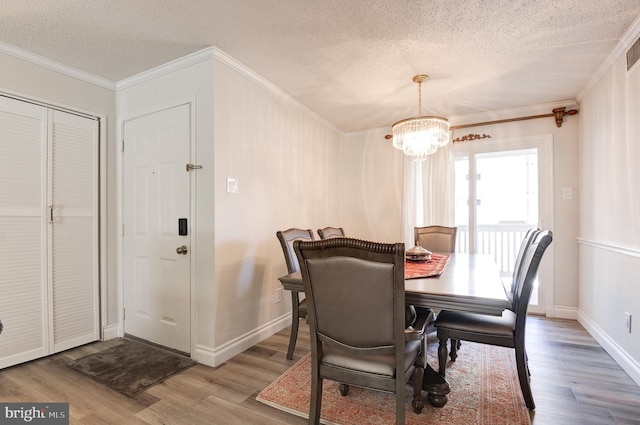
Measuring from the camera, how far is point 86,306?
8.89 ft

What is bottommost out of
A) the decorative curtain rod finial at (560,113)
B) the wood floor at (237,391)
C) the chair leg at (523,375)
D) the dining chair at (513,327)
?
the wood floor at (237,391)

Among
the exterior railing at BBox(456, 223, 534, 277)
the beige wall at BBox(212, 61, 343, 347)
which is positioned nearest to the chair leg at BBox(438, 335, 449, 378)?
the beige wall at BBox(212, 61, 343, 347)

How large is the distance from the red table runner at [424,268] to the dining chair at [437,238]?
0.79m

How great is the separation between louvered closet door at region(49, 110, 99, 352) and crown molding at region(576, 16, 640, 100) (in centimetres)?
428

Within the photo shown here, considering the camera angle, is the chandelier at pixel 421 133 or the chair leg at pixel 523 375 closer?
the chair leg at pixel 523 375

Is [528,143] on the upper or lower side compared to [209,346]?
upper

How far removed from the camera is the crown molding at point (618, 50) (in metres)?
2.06

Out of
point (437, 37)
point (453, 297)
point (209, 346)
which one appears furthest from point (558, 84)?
point (209, 346)

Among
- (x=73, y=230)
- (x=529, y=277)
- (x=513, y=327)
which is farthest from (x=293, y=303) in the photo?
(x=73, y=230)

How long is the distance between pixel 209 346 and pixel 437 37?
2.87 metres

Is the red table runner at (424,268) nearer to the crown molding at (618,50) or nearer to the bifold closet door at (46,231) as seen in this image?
the crown molding at (618,50)

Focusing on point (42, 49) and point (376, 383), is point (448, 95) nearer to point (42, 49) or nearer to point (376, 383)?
point (376, 383)

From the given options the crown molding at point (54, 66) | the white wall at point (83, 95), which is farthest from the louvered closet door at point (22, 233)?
the crown molding at point (54, 66)

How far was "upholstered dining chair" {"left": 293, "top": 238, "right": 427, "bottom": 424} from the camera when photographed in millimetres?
1298
